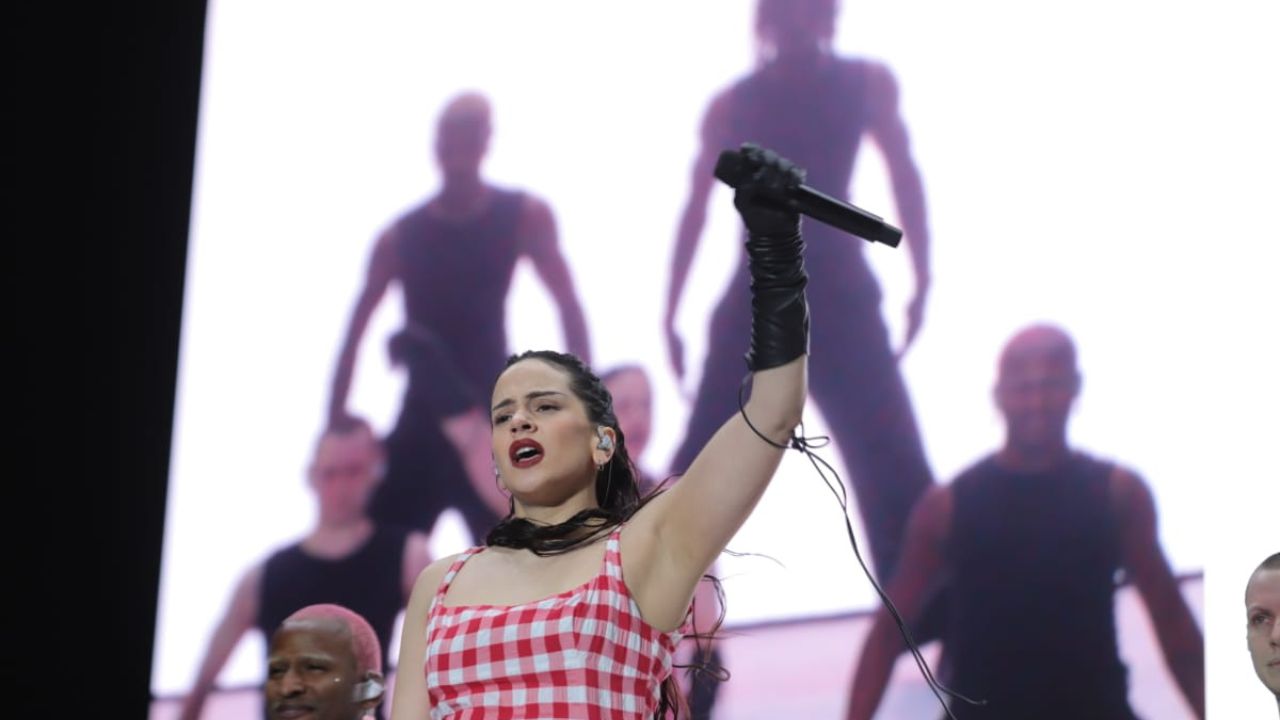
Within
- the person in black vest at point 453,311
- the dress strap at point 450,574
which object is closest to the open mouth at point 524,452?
the dress strap at point 450,574

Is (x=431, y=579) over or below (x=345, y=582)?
over

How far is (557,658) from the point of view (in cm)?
171

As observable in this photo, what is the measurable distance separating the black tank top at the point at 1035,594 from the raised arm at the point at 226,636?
1644 mm

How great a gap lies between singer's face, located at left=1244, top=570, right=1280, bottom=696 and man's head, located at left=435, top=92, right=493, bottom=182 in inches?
80.3

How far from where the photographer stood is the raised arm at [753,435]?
1.61 metres

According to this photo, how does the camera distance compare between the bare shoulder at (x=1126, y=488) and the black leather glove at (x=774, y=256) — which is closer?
the black leather glove at (x=774, y=256)

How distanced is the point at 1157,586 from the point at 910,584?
523 millimetres

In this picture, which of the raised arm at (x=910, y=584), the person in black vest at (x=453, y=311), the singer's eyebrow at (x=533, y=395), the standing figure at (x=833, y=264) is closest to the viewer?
the singer's eyebrow at (x=533, y=395)

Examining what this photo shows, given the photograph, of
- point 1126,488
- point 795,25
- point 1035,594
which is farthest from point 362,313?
point 1126,488

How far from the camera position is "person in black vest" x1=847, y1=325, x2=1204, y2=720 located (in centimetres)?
325

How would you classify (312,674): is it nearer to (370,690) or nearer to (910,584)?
(370,690)

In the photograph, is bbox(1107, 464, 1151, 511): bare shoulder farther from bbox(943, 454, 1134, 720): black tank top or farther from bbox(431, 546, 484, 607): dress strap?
bbox(431, 546, 484, 607): dress strap

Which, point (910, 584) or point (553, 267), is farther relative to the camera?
point (553, 267)

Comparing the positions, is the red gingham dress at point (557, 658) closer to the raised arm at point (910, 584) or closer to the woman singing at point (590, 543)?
the woman singing at point (590, 543)
